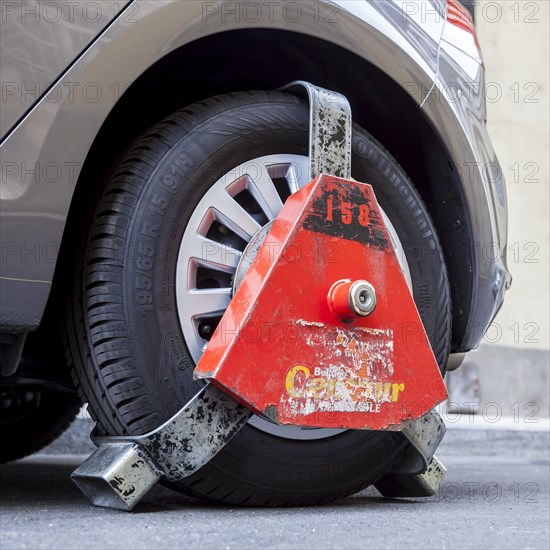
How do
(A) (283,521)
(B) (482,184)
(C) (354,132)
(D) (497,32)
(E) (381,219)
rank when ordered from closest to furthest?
(A) (283,521) < (E) (381,219) < (C) (354,132) < (B) (482,184) < (D) (497,32)

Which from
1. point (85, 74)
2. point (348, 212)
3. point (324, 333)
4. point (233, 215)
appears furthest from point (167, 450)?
point (85, 74)

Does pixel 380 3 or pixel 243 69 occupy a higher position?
pixel 380 3

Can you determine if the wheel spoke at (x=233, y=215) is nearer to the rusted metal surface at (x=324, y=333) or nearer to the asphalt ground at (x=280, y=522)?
the rusted metal surface at (x=324, y=333)

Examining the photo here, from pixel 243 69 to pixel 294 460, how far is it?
0.88 metres

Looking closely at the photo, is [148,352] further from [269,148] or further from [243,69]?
[243,69]

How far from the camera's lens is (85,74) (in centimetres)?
145

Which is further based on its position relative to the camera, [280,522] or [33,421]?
[33,421]

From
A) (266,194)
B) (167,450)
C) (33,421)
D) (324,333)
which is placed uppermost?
(266,194)

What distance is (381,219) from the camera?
168cm

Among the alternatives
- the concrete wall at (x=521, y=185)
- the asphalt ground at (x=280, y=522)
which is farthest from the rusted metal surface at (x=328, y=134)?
the concrete wall at (x=521, y=185)

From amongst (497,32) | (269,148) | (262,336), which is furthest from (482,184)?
(497,32)

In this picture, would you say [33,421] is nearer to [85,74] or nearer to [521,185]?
[85,74]

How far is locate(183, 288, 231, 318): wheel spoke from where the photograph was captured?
5.12ft

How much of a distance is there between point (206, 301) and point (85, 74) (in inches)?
18.5
